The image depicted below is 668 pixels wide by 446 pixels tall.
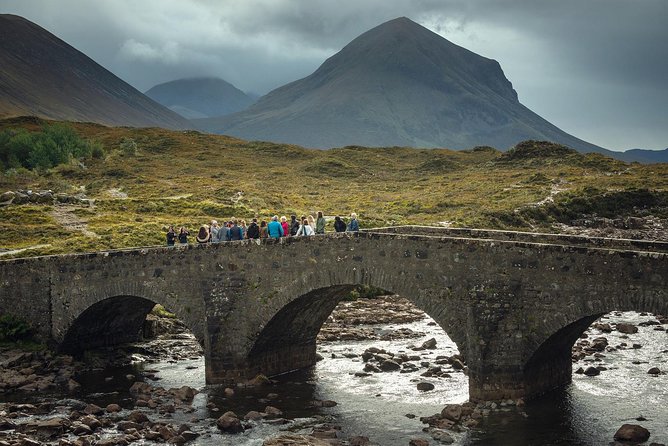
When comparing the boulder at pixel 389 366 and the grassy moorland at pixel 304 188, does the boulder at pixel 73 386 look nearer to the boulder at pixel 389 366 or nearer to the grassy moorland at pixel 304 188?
the boulder at pixel 389 366

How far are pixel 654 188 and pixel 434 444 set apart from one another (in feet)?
208

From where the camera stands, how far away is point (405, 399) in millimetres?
29828

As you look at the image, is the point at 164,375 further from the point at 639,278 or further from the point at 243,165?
the point at 243,165

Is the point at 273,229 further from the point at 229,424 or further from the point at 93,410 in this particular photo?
the point at 93,410

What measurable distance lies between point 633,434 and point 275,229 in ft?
51.3

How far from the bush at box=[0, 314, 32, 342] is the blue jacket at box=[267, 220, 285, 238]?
46.6 ft

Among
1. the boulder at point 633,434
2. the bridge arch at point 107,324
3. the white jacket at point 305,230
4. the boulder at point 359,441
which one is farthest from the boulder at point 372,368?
the boulder at point 633,434

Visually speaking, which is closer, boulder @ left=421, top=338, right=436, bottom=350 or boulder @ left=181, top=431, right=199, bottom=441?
boulder @ left=181, top=431, right=199, bottom=441

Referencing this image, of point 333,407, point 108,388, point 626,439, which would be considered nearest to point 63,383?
point 108,388

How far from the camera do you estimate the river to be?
83.7 feet

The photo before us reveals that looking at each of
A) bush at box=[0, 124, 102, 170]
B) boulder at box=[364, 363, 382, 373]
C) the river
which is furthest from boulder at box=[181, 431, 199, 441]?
bush at box=[0, 124, 102, 170]

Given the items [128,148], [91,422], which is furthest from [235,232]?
[128,148]

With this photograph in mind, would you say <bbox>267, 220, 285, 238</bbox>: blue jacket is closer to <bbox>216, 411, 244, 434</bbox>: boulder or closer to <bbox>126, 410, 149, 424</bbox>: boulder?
<bbox>216, 411, 244, 434</bbox>: boulder

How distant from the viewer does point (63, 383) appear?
35469 mm
